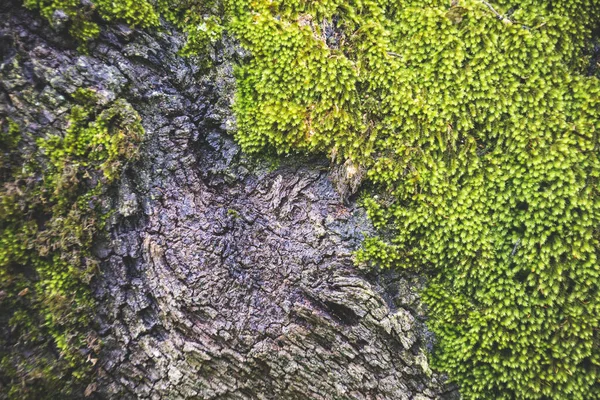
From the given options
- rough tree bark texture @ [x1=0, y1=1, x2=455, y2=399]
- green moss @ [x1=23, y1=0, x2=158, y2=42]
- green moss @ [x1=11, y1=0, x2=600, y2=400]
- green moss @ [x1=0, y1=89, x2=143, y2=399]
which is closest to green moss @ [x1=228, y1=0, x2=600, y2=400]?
green moss @ [x1=11, y1=0, x2=600, y2=400]

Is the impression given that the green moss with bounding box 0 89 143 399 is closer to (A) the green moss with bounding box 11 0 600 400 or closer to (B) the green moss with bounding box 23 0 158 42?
(A) the green moss with bounding box 11 0 600 400

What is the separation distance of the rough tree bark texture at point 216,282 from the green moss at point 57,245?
0.43ft

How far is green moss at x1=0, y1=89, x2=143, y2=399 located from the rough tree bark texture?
0.13m

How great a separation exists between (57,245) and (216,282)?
48.4 inches

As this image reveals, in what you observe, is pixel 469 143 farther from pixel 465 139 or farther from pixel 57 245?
pixel 57 245

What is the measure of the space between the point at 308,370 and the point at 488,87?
2.63 meters

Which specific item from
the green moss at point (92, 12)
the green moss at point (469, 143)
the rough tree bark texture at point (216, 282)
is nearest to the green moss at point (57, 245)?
the rough tree bark texture at point (216, 282)

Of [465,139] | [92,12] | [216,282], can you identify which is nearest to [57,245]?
[216,282]

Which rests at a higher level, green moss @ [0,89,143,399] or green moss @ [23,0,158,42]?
green moss @ [23,0,158,42]

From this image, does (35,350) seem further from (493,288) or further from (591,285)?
(591,285)

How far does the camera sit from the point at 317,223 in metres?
3.01

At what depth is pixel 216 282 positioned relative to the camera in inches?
116

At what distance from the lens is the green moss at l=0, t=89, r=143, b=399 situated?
2.67 meters

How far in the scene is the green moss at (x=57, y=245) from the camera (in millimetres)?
2666
